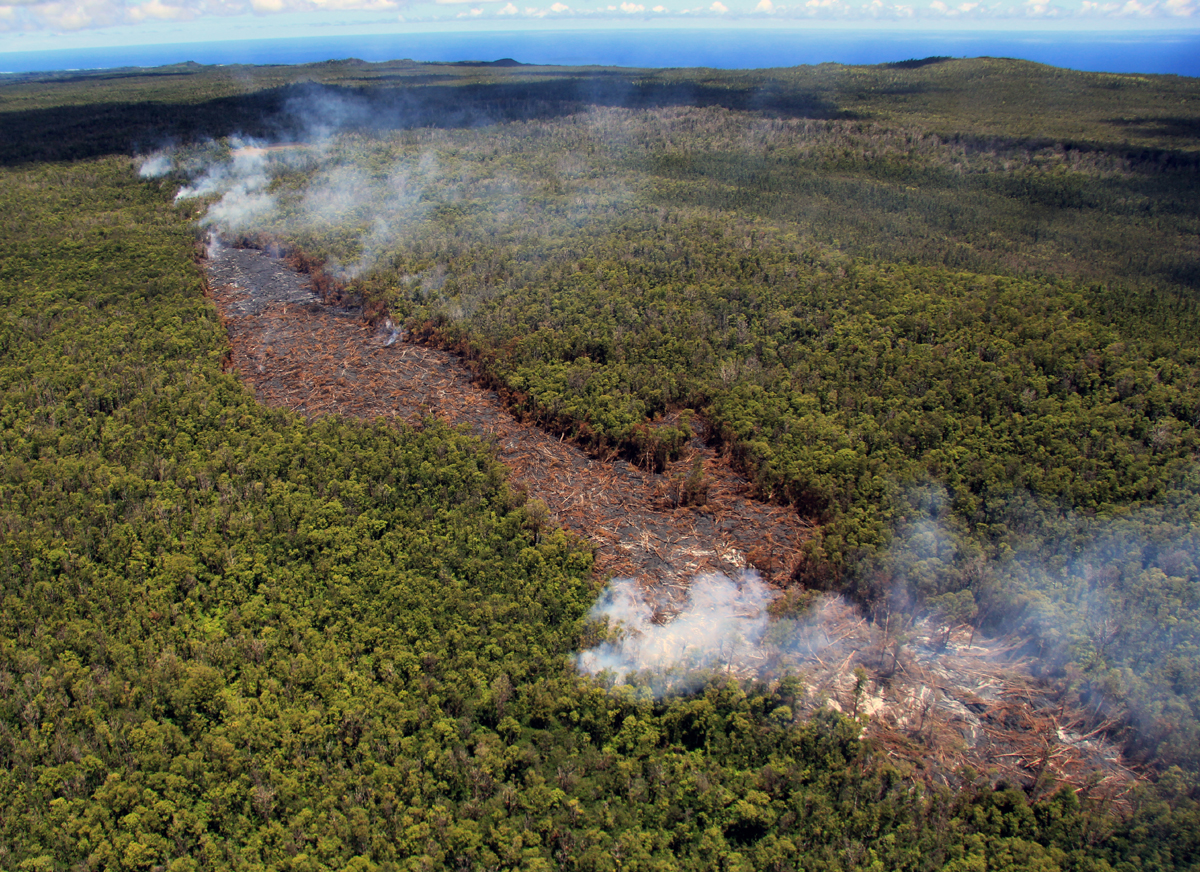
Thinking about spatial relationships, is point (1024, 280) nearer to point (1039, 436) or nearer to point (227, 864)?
point (1039, 436)

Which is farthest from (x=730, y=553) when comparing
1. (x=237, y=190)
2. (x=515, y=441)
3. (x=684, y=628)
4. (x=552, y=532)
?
(x=237, y=190)

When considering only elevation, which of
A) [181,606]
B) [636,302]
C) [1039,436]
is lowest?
[181,606]

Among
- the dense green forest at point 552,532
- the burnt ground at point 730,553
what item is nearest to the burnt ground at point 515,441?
the burnt ground at point 730,553

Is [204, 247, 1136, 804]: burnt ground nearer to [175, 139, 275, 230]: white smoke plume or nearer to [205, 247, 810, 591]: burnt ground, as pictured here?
[205, 247, 810, 591]: burnt ground

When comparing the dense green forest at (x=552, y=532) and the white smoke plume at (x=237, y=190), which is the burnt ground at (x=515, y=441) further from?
the white smoke plume at (x=237, y=190)

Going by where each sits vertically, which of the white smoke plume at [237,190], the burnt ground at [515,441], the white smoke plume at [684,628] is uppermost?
the white smoke plume at [237,190]

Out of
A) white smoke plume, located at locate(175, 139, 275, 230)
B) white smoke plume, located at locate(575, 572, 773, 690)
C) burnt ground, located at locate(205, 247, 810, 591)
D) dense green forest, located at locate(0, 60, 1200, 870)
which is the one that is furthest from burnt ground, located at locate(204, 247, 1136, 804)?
white smoke plume, located at locate(175, 139, 275, 230)

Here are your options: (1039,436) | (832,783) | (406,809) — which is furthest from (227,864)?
(1039,436)
